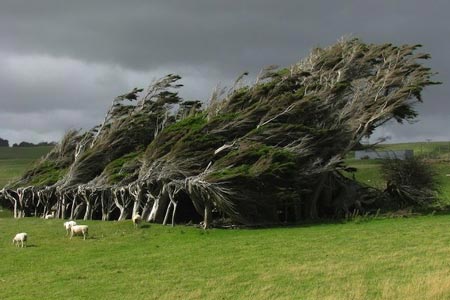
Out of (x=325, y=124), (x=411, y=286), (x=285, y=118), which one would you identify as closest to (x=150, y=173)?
(x=285, y=118)

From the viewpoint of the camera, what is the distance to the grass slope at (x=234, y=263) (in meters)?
15.0

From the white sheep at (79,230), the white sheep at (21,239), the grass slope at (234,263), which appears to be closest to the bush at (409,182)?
the grass slope at (234,263)

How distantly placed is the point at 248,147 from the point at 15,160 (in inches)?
3602

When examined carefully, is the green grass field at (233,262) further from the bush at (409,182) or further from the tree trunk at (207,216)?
the bush at (409,182)

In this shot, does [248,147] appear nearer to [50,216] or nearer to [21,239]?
[21,239]

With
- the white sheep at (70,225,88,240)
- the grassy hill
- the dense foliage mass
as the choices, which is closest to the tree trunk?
the dense foliage mass

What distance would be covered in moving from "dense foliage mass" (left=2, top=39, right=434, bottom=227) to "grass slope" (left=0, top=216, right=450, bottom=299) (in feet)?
10.3

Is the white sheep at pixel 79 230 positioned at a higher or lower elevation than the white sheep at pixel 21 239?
higher

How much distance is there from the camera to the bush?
39.8 metres

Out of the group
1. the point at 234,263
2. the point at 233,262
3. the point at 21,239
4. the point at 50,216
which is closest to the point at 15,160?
the point at 50,216

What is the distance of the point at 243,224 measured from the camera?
104 feet

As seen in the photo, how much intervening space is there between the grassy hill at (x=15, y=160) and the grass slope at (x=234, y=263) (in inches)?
2190

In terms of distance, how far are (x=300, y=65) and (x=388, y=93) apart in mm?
6513

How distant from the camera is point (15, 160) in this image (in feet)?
373
